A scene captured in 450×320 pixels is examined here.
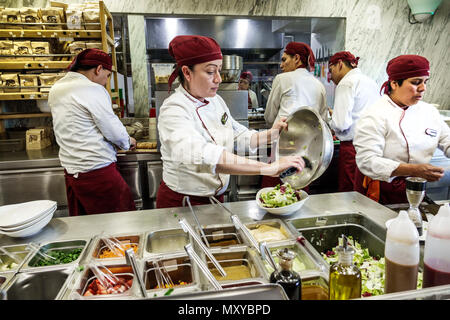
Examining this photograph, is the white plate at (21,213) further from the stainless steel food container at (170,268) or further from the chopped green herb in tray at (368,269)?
the chopped green herb in tray at (368,269)

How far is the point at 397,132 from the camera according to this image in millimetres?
2094

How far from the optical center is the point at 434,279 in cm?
97

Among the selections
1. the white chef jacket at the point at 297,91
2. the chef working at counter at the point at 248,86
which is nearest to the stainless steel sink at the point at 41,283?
the white chef jacket at the point at 297,91

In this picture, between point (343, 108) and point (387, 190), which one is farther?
point (343, 108)

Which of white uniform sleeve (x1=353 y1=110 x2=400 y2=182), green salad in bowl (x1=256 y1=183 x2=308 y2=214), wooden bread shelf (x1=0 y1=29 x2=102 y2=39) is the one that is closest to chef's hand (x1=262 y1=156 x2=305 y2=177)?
green salad in bowl (x1=256 y1=183 x2=308 y2=214)

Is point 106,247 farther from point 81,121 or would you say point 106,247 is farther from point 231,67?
point 231,67

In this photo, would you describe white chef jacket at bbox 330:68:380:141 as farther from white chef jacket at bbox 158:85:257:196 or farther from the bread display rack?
the bread display rack

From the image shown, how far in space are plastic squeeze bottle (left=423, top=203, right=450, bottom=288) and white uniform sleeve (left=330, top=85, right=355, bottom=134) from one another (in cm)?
243

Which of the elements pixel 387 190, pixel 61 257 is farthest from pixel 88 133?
pixel 387 190

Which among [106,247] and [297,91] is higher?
[297,91]

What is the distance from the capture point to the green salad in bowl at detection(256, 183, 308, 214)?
1628 mm

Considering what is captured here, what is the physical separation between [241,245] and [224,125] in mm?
866

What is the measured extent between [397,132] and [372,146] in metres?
0.18

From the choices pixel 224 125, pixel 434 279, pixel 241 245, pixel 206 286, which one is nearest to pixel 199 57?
pixel 224 125
